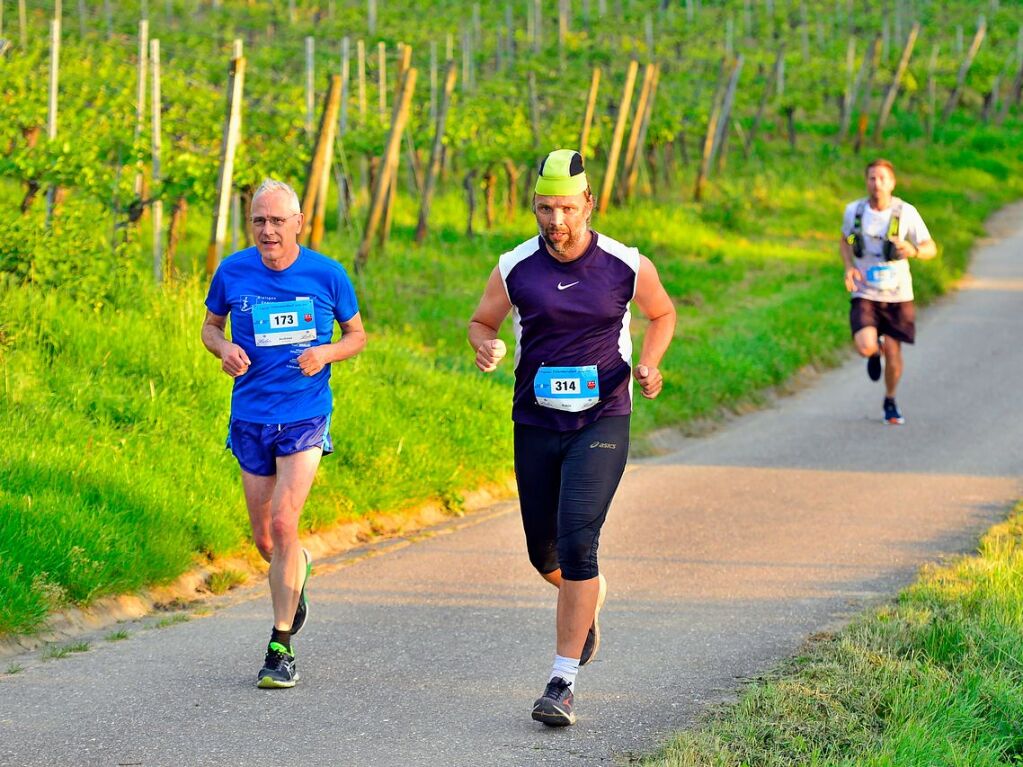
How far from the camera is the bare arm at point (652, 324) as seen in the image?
19.4 ft

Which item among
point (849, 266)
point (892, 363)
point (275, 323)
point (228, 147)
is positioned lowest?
point (892, 363)

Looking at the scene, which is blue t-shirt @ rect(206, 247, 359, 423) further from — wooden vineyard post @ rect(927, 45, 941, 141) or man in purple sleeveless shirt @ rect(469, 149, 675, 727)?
wooden vineyard post @ rect(927, 45, 941, 141)

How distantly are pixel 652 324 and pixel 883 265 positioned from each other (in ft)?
25.3

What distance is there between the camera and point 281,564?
21.5 feet

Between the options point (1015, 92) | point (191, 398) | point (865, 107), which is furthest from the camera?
point (1015, 92)

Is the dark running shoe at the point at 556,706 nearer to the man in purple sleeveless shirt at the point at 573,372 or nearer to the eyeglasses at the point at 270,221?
the man in purple sleeveless shirt at the point at 573,372

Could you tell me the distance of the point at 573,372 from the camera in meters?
5.85

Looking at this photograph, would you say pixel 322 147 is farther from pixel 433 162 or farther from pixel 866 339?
pixel 433 162

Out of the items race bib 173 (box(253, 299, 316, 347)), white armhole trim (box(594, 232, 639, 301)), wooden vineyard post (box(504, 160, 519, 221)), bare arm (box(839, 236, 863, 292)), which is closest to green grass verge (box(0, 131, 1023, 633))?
race bib 173 (box(253, 299, 316, 347))

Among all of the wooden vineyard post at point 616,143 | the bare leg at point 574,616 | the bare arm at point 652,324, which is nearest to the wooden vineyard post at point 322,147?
the bare arm at point 652,324

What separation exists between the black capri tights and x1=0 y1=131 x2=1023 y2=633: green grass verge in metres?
2.41

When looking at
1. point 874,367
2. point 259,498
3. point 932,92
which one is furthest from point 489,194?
point 932,92

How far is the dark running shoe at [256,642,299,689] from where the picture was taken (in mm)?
6266

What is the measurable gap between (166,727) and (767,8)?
52873mm
